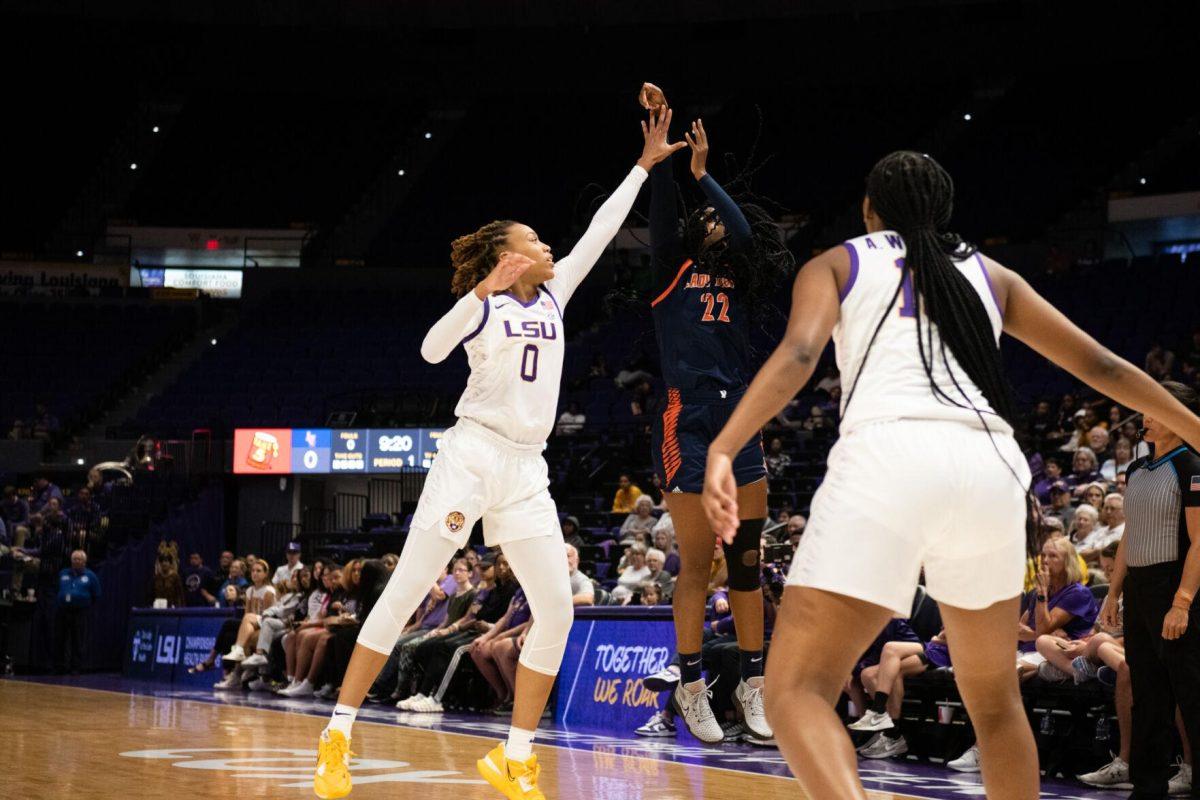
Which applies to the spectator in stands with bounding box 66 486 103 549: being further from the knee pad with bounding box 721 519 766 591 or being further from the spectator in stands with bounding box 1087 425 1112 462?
the knee pad with bounding box 721 519 766 591

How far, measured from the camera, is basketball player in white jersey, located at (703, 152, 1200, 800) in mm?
2891

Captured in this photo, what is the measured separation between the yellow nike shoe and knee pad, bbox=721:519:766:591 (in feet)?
4.90

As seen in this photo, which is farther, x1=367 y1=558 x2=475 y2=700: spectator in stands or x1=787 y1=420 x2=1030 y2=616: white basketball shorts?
x1=367 y1=558 x2=475 y2=700: spectator in stands

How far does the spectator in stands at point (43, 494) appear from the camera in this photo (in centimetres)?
2117

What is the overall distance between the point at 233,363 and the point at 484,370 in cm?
2223

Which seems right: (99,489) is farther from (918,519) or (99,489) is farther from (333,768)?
(918,519)

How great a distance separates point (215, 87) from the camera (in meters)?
29.7

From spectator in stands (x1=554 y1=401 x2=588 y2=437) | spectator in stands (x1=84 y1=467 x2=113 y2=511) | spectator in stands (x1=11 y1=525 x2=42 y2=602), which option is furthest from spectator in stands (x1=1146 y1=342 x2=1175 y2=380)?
spectator in stands (x1=11 y1=525 x2=42 y2=602)

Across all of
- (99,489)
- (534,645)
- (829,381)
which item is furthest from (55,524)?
(534,645)

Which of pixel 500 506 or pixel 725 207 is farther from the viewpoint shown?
pixel 500 506

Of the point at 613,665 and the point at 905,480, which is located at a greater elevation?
the point at 905,480

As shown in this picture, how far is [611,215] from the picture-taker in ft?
17.5

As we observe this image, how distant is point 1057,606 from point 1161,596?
65.6 inches

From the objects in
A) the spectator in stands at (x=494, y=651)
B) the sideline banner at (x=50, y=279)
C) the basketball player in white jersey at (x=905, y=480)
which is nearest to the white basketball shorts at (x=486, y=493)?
the basketball player in white jersey at (x=905, y=480)
